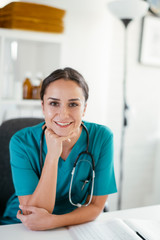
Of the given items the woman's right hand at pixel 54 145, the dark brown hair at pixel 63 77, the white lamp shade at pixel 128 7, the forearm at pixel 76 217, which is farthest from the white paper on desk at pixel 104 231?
the white lamp shade at pixel 128 7

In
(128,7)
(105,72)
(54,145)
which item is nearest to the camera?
(54,145)

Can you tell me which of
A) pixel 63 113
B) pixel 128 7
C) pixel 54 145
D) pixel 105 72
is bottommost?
pixel 54 145

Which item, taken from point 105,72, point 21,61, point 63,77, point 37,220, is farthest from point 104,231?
point 105,72

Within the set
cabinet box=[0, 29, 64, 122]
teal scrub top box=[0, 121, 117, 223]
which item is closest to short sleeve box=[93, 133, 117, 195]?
teal scrub top box=[0, 121, 117, 223]

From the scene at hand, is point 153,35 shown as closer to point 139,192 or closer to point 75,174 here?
point 139,192

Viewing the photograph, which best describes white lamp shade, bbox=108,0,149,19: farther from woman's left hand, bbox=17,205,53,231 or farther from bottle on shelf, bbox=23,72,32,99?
woman's left hand, bbox=17,205,53,231

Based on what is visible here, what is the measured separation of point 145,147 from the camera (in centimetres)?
254

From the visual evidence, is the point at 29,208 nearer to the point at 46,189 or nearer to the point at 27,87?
the point at 46,189

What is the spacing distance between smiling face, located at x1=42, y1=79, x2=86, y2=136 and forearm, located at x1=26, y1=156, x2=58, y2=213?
130mm

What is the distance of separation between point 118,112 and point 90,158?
1.31 metres

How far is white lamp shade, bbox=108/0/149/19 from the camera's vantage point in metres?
1.82

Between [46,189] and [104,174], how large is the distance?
24cm

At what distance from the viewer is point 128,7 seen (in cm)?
184

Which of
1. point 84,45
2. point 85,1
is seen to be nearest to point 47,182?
point 84,45
